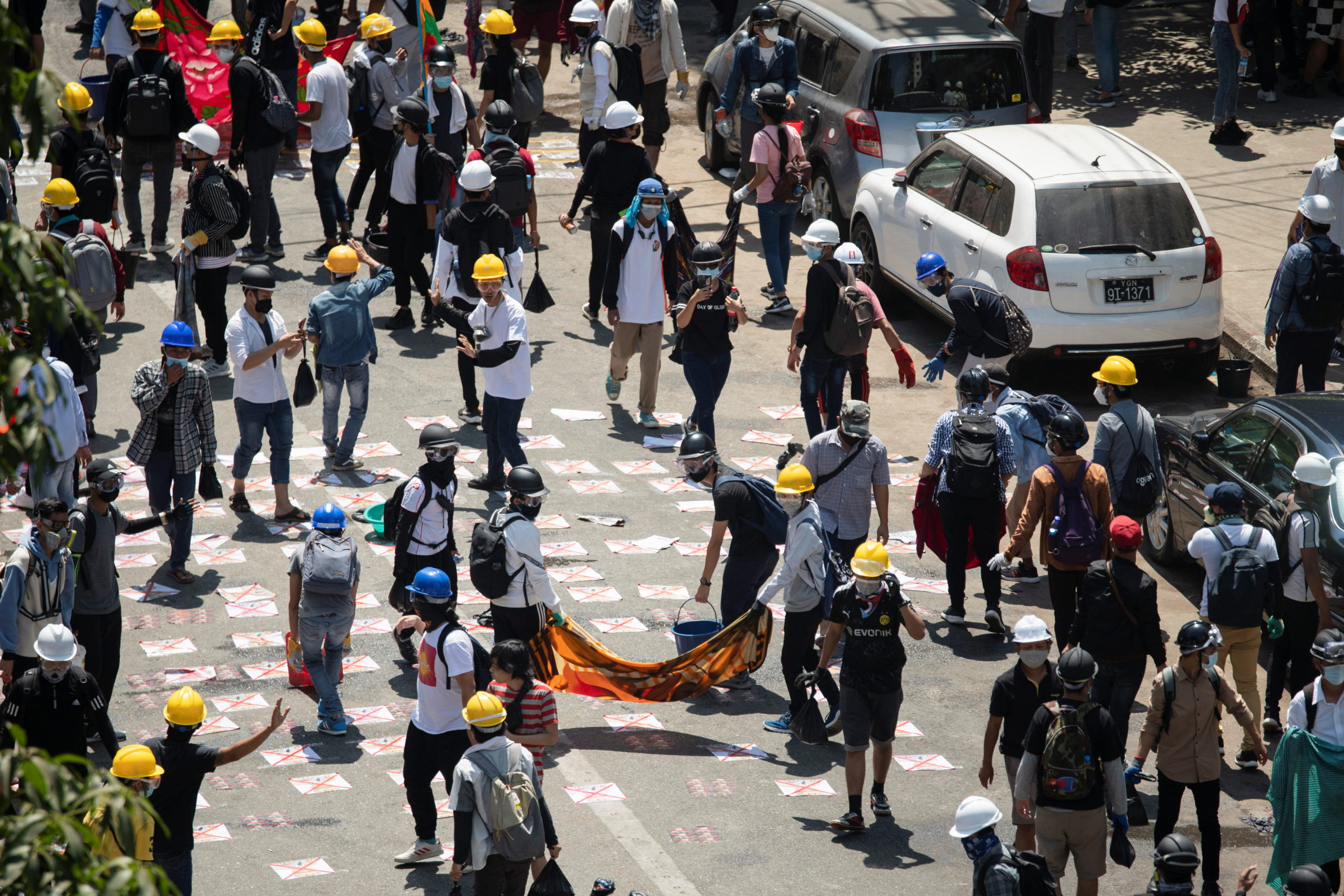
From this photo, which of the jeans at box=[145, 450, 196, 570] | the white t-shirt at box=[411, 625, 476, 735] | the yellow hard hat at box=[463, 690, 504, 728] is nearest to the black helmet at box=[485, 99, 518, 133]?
the jeans at box=[145, 450, 196, 570]

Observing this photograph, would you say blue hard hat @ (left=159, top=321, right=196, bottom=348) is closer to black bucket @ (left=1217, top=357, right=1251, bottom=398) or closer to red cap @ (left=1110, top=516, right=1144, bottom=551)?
red cap @ (left=1110, top=516, right=1144, bottom=551)

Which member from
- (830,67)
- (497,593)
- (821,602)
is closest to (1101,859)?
(821,602)

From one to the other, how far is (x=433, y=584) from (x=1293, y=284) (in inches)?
312

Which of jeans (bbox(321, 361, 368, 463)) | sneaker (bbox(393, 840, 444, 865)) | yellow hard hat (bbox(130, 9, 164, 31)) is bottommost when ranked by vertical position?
sneaker (bbox(393, 840, 444, 865))

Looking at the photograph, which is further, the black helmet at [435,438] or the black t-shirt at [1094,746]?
Answer: the black helmet at [435,438]

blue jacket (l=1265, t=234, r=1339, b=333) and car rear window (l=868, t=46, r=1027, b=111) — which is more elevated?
car rear window (l=868, t=46, r=1027, b=111)

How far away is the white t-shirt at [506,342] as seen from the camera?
11.3 meters

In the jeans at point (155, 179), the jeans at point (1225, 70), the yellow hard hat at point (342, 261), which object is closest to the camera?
the yellow hard hat at point (342, 261)

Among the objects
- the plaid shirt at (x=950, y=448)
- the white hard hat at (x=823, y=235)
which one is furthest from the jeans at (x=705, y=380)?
the plaid shirt at (x=950, y=448)

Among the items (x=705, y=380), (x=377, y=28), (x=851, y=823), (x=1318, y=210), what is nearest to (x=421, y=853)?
(x=851, y=823)

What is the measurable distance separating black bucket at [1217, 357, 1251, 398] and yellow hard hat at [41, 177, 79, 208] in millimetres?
9715

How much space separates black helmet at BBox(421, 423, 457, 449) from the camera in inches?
365

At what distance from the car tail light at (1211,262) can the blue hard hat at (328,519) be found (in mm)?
7961

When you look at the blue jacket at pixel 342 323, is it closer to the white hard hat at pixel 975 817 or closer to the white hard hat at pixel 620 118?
the white hard hat at pixel 620 118
